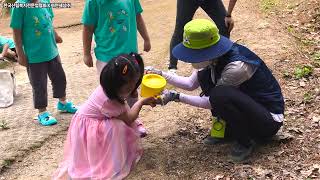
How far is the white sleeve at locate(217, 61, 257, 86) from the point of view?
2.83 m

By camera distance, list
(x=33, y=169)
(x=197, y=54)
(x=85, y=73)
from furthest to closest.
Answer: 1. (x=85, y=73)
2. (x=33, y=169)
3. (x=197, y=54)

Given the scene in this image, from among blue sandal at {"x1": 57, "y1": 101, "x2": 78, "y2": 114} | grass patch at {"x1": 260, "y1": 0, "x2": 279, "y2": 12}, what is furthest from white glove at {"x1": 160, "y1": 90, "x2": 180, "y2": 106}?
grass patch at {"x1": 260, "y1": 0, "x2": 279, "y2": 12}

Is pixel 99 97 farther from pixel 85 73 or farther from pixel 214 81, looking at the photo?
pixel 85 73

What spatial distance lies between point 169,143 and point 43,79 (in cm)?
136

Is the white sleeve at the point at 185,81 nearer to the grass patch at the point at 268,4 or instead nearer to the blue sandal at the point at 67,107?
the blue sandal at the point at 67,107

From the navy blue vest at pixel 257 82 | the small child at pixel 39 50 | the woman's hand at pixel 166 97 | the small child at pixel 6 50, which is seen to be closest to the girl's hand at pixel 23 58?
the small child at pixel 39 50

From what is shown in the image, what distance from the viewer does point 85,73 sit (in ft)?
18.6

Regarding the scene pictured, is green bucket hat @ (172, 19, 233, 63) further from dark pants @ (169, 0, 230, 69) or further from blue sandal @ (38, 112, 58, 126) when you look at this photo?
blue sandal @ (38, 112, 58, 126)

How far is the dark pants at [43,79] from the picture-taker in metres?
4.02

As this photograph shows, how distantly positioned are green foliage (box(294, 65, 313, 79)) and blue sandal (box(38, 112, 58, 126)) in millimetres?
2213

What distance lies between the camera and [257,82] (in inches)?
115

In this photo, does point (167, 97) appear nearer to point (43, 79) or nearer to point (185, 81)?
point (185, 81)

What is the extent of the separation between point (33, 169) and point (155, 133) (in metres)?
0.94

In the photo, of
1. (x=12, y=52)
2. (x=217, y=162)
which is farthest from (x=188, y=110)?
(x=12, y=52)
